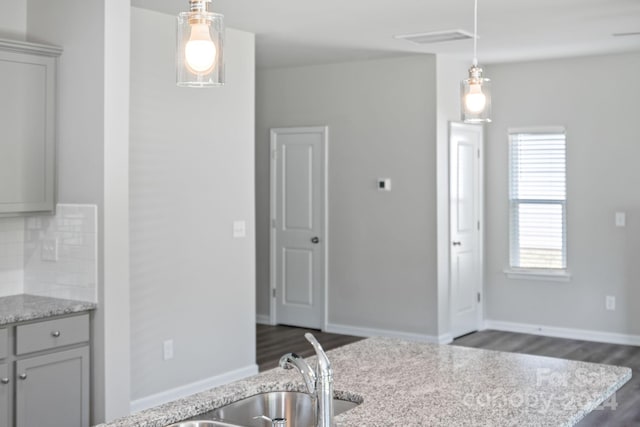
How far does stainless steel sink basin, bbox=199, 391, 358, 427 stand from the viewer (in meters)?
2.29

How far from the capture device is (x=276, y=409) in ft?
7.76

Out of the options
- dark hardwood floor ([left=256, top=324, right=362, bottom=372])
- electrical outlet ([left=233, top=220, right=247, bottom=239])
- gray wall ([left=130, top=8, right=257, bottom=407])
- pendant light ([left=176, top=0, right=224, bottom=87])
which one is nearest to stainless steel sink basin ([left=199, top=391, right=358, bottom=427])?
pendant light ([left=176, top=0, right=224, bottom=87])

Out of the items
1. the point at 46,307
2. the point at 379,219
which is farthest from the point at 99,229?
the point at 379,219

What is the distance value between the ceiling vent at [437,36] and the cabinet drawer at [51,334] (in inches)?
132

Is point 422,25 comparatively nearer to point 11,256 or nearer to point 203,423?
point 11,256

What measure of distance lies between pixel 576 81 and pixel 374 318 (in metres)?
2.94

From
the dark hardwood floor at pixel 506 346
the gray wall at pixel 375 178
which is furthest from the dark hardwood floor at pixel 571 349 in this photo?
the gray wall at pixel 375 178

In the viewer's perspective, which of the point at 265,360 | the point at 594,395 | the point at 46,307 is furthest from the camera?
the point at 265,360

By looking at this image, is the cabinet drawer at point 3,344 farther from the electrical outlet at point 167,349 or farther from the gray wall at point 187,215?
the electrical outlet at point 167,349

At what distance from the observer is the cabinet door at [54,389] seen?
3547mm

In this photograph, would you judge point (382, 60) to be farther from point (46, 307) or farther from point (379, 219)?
point (46, 307)

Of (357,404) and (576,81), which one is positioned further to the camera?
(576,81)

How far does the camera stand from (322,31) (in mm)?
5707

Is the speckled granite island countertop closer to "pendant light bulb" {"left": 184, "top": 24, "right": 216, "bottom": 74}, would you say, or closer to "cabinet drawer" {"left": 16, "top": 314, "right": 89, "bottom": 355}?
"pendant light bulb" {"left": 184, "top": 24, "right": 216, "bottom": 74}
